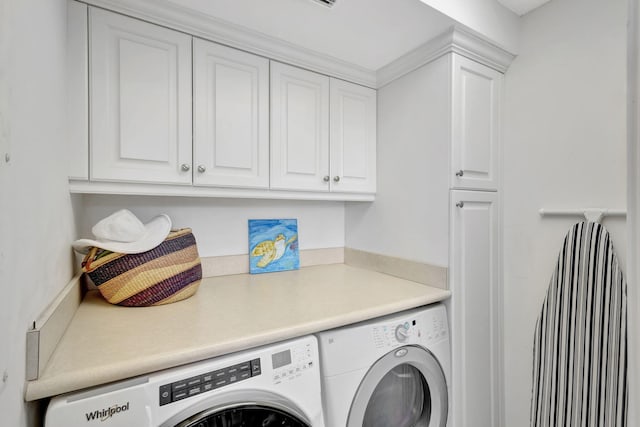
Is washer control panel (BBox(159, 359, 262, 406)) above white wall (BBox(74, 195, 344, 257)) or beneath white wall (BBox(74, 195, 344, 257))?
beneath

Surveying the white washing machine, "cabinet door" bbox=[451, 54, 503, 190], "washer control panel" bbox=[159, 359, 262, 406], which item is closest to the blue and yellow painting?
the white washing machine

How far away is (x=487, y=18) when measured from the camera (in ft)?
4.51

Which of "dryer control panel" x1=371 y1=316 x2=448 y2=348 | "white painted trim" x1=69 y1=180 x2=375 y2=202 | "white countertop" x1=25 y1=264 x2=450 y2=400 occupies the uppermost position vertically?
"white painted trim" x1=69 y1=180 x2=375 y2=202

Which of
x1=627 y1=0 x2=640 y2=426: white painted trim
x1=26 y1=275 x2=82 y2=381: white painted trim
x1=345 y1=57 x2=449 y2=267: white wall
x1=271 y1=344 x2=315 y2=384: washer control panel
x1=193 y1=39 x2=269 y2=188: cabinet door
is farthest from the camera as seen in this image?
x1=345 y1=57 x2=449 y2=267: white wall

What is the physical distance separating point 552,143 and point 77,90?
2008mm

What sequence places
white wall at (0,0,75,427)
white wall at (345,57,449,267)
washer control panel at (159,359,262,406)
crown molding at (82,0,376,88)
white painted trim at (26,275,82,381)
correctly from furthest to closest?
white wall at (345,57,449,267) < crown molding at (82,0,376,88) < washer control panel at (159,359,262,406) < white painted trim at (26,275,82,381) < white wall at (0,0,75,427)

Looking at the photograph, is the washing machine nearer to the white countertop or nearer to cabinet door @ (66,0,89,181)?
the white countertop

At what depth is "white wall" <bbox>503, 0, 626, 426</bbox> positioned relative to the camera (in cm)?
122

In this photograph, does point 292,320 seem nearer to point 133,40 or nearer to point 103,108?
point 103,108

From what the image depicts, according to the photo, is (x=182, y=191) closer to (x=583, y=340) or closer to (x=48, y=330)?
(x=48, y=330)

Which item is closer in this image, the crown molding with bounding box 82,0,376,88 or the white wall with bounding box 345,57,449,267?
the crown molding with bounding box 82,0,376,88

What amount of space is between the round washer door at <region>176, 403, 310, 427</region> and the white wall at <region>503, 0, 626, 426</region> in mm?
1236

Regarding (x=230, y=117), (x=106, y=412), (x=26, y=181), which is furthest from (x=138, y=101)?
(x=106, y=412)

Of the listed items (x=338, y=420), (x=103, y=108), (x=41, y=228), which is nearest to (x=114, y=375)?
(x=41, y=228)
